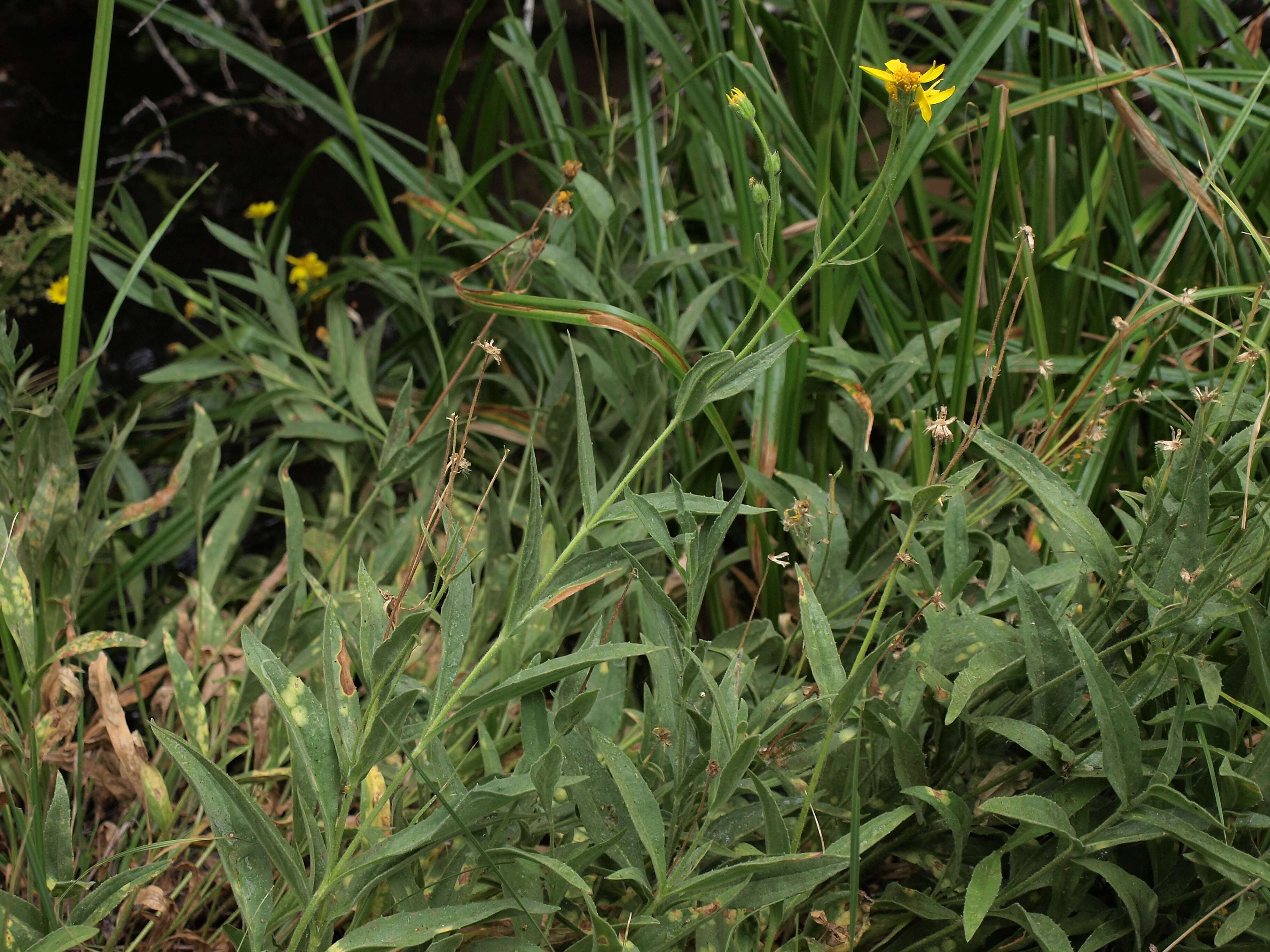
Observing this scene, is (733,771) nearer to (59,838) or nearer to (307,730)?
(307,730)

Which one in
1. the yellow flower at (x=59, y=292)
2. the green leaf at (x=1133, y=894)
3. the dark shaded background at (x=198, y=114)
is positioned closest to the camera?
the green leaf at (x=1133, y=894)

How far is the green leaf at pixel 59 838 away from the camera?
0.71 metres

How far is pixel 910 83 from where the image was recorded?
1.89ft

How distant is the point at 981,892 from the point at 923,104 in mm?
492

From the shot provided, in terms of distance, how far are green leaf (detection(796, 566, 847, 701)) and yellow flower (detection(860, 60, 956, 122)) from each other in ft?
0.95

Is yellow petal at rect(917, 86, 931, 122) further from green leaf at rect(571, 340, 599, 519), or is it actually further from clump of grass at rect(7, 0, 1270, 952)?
green leaf at rect(571, 340, 599, 519)

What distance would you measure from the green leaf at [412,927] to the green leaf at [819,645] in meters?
0.24

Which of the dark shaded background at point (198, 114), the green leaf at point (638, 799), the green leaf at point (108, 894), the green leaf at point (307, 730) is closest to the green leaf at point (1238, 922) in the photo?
the green leaf at point (638, 799)

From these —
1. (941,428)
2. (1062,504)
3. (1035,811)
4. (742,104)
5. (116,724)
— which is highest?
(742,104)

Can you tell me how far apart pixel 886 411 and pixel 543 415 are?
16.7 inches

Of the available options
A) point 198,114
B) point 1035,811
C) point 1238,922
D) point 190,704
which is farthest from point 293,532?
point 198,114

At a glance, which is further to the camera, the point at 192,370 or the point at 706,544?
the point at 192,370

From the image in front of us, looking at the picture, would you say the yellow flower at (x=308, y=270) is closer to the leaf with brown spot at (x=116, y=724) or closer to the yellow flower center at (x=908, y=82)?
the leaf with brown spot at (x=116, y=724)

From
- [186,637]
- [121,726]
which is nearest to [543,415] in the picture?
[186,637]
